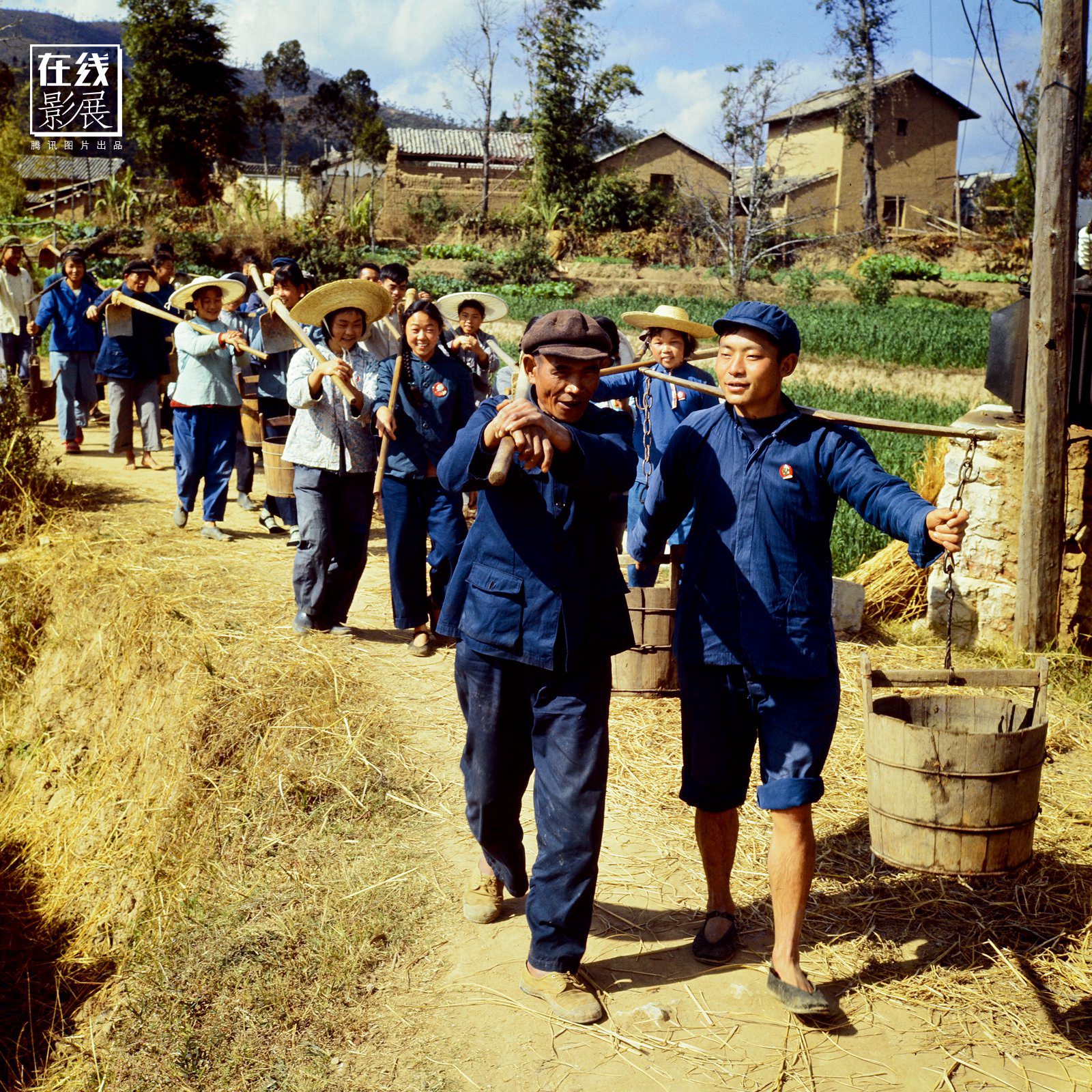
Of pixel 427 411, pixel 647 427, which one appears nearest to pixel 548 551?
pixel 647 427

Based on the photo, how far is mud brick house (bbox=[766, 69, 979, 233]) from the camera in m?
48.5

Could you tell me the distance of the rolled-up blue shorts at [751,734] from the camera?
11.3ft

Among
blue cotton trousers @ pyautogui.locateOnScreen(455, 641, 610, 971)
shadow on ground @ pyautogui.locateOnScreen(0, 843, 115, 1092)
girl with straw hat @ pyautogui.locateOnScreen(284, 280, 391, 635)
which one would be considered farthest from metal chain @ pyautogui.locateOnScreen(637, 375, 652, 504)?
shadow on ground @ pyautogui.locateOnScreen(0, 843, 115, 1092)

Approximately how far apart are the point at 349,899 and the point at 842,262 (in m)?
41.3

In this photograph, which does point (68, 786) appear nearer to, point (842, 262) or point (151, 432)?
point (151, 432)

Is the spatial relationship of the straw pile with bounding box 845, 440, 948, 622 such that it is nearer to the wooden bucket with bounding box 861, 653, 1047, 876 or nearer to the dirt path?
the dirt path

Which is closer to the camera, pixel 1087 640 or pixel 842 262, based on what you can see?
pixel 1087 640

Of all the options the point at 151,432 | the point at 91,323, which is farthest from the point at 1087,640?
the point at 91,323

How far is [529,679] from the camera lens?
11.6ft

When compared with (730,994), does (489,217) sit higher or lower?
higher

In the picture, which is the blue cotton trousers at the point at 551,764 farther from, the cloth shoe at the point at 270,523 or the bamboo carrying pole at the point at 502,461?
the cloth shoe at the point at 270,523

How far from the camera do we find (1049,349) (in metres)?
7.23

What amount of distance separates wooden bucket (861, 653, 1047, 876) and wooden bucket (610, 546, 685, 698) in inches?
88.6

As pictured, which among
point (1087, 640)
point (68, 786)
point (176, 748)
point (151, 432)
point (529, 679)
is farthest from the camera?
point (151, 432)
